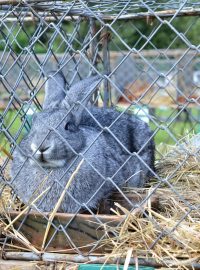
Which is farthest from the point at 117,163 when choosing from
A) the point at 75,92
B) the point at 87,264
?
the point at 87,264

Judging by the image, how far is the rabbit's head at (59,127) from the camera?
3.13 meters

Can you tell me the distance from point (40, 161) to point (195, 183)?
0.98 metres

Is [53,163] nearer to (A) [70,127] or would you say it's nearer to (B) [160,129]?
(A) [70,127]

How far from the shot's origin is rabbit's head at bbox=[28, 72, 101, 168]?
10.3 feet

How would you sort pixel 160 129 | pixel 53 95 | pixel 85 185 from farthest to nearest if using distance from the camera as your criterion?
pixel 53 95
pixel 85 185
pixel 160 129

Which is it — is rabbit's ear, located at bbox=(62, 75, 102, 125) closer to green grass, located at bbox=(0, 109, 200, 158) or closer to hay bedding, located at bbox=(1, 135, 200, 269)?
green grass, located at bbox=(0, 109, 200, 158)

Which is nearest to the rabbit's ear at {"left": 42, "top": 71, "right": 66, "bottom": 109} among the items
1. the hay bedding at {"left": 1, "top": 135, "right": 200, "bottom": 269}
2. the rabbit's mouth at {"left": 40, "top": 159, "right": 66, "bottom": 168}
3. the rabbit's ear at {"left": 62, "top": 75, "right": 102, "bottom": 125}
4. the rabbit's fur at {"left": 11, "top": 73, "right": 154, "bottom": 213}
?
the rabbit's fur at {"left": 11, "top": 73, "right": 154, "bottom": 213}

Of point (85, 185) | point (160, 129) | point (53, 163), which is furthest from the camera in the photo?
point (85, 185)

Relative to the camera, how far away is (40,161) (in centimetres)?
316

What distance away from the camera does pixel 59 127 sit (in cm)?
330

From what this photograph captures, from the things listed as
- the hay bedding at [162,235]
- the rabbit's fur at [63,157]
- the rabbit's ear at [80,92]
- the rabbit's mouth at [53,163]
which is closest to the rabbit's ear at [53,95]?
the rabbit's fur at [63,157]

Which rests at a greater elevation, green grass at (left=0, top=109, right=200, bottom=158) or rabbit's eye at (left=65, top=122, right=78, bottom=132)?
rabbit's eye at (left=65, top=122, right=78, bottom=132)

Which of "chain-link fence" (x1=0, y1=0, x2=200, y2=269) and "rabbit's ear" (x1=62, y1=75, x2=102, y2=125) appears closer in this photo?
"chain-link fence" (x1=0, y1=0, x2=200, y2=269)

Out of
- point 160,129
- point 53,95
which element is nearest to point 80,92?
point 53,95
